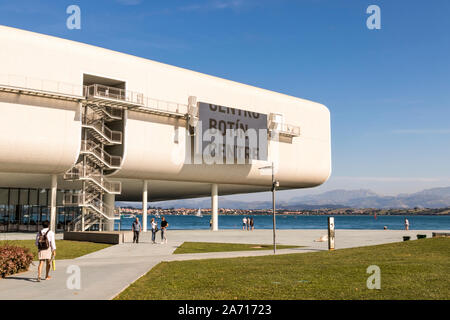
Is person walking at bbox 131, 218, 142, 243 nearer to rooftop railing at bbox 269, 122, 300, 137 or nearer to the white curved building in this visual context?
the white curved building

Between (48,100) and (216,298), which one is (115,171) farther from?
(216,298)

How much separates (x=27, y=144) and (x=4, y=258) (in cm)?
2640

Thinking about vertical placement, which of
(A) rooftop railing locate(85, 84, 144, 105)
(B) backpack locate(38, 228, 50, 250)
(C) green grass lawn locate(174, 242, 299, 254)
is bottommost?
(C) green grass lawn locate(174, 242, 299, 254)

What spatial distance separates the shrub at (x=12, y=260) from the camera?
1585 centimetres

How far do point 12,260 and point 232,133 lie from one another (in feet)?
130

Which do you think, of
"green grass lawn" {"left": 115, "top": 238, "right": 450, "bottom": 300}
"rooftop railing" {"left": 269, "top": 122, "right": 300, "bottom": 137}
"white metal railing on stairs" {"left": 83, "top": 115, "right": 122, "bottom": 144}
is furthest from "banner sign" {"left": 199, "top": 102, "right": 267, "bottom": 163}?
"green grass lawn" {"left": 115, "top": 238, "right": 450, "bottom": 300}

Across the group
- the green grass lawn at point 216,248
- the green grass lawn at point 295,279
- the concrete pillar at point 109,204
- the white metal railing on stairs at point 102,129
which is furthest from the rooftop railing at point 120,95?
the green grass lawn at point 295,279

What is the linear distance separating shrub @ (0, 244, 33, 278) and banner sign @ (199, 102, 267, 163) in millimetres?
35337

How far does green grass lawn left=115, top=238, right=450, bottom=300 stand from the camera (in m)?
12.1

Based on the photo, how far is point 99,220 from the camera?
47156 mm

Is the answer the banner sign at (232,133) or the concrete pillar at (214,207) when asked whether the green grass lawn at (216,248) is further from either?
the concrete pillar at (214,207)
